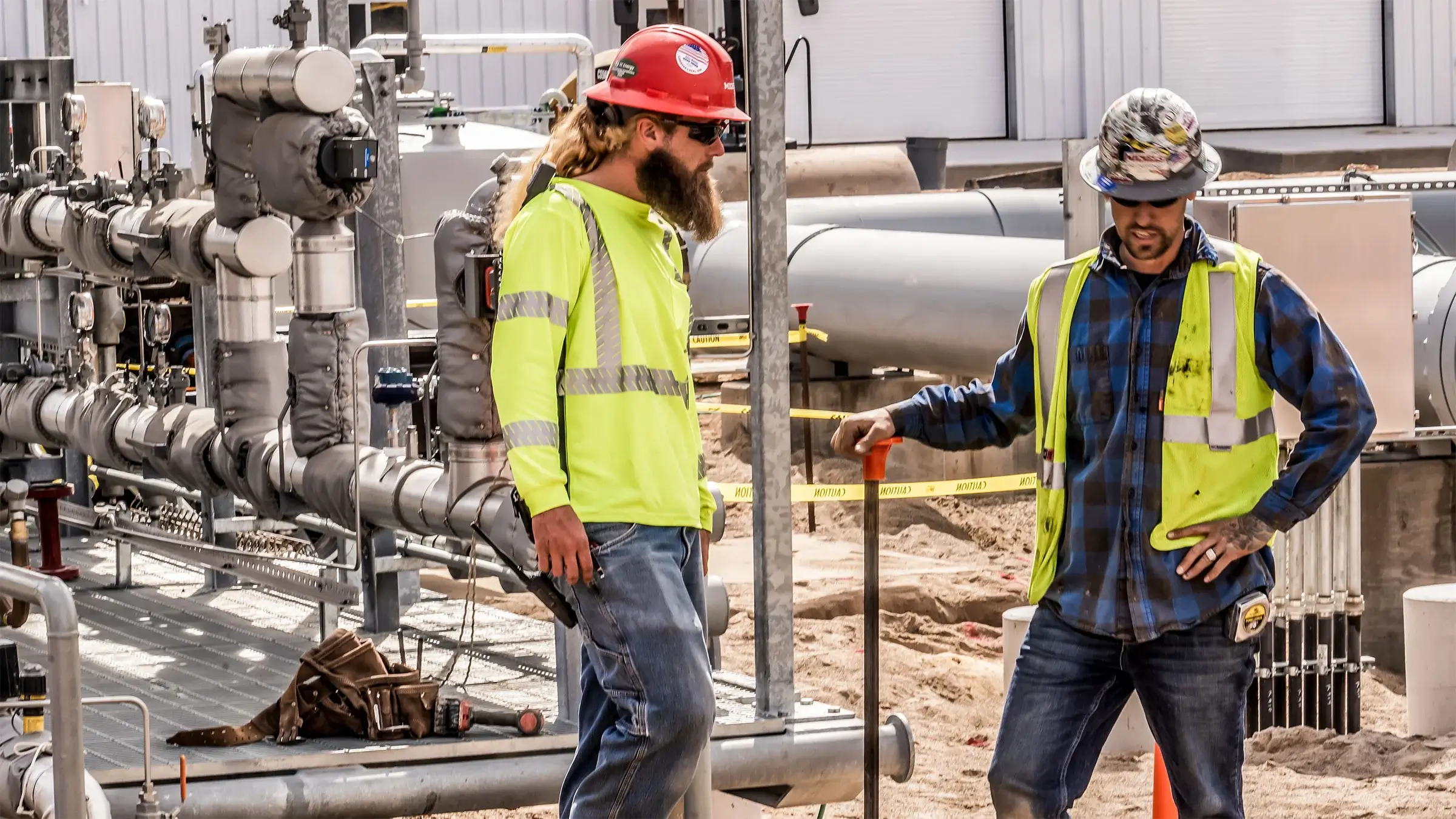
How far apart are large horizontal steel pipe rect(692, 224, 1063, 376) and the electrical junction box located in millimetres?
4136

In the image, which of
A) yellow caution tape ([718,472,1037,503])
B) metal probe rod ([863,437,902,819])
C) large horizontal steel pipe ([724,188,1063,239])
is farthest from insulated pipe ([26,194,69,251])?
large horizontal steel pipe ([724,188,1063,239])

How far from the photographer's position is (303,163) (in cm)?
596

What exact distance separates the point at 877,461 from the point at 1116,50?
2394cm

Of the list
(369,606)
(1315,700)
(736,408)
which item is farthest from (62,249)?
(1315,700)

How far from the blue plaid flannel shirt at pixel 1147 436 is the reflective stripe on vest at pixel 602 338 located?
31.9 inches

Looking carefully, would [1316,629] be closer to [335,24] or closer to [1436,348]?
[1436,348]

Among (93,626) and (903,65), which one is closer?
(93,626)

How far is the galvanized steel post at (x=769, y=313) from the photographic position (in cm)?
495

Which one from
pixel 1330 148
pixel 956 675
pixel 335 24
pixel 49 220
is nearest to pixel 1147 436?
pixel 335 24

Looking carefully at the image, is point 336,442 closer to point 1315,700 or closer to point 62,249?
point 62,249

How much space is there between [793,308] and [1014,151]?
1347 centimetres

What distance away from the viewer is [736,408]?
36.3 feet

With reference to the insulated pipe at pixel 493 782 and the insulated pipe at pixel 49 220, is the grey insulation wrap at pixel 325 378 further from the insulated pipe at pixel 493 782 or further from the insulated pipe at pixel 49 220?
the insulated pipe at pixel 49 220

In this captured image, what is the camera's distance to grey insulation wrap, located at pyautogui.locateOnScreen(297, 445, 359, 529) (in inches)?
246
